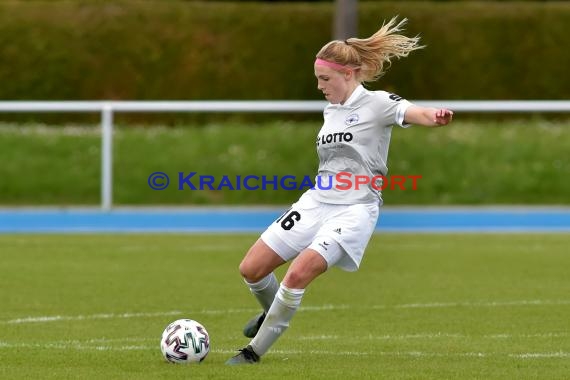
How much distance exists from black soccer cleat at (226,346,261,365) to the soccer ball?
0.21 m

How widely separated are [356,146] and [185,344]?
1.68 m

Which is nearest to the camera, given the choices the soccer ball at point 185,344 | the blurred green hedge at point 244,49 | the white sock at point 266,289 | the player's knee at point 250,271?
the soccer ball at point 185,344

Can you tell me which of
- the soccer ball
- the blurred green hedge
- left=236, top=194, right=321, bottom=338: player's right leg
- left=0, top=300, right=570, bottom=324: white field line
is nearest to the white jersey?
left=236, top=194, right=321, bottom=338: player's right leg

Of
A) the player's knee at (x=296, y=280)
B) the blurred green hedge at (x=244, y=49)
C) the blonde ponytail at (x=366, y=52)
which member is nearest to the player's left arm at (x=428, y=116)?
the blonde ponytail at (x=366, y=52)

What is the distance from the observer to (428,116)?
29.5ft

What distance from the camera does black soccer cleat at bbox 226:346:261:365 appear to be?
8.95m

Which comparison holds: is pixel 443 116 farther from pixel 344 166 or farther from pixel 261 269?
pixel 261 269

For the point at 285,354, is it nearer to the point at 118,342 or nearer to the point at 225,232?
the point at 118,342

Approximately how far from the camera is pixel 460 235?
1958 cm

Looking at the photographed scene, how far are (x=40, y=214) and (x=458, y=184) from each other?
279 inches

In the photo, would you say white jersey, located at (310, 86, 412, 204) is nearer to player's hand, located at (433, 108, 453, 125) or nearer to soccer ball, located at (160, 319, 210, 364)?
player's hand, located at (433, 108, 453, 125)

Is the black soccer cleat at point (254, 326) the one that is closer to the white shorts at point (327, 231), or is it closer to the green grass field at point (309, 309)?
the green grass field at point (309, 309)

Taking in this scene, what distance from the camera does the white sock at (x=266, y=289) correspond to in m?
9.60

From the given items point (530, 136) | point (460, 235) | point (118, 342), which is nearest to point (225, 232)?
point (460, 235)
